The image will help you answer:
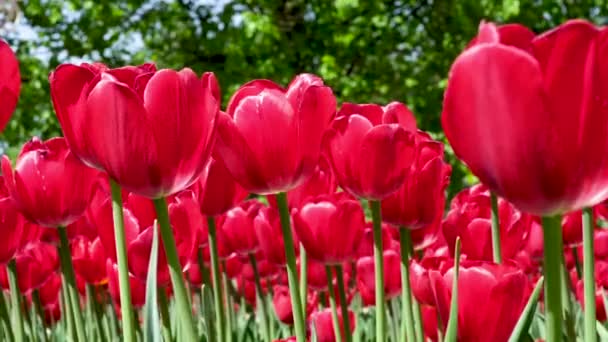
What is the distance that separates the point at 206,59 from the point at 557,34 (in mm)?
9914

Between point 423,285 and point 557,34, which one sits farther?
point 423,285

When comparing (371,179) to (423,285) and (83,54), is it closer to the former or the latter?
(423,285)

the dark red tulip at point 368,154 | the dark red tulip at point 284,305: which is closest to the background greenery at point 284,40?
the dark red tulip at point 284,305

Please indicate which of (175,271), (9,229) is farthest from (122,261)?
(9,229)

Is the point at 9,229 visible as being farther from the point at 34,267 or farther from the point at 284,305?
the point at 284,305

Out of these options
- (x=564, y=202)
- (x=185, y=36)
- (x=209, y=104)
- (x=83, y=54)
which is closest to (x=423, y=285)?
(x=209, y=104)

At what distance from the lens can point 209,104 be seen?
0.98 m

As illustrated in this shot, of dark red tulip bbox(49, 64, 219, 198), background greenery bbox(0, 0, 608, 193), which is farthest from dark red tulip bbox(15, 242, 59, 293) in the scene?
background greenery bbox(0, 0, 608, 193)

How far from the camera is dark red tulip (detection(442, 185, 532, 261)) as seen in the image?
150 centimetres

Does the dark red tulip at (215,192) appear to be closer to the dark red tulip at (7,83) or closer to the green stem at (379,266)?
the green stem at (379,266)

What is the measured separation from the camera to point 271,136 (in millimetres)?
1143

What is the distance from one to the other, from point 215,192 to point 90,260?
77 cm

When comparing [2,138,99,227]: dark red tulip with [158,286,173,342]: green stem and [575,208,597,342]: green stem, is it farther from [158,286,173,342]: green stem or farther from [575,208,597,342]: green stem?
[575,208,597,342]: green stem

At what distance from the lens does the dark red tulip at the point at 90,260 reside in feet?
7.00
